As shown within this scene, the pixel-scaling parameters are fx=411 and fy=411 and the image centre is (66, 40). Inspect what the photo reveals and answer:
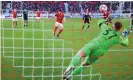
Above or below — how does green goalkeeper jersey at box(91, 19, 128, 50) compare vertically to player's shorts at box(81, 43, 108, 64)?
above

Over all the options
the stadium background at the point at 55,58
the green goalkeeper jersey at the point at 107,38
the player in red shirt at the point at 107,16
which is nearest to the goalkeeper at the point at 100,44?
the green goalkeeper jersey at the point at 107,38

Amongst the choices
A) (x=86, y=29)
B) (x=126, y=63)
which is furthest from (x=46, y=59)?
(x=86, y=29)

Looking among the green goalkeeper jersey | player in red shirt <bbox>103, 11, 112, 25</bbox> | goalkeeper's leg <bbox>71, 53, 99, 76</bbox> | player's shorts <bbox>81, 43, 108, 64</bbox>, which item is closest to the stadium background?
player in red shirt <bbox>103, 11, 112, 25</bbox>

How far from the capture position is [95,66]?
9.35m

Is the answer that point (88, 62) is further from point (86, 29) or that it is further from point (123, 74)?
point (86, 29)

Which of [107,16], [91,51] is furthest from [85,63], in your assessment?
[107,16]

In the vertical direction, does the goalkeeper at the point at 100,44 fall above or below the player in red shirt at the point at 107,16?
below

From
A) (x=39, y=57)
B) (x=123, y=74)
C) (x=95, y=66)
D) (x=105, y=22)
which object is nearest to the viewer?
(x=105, y=22)

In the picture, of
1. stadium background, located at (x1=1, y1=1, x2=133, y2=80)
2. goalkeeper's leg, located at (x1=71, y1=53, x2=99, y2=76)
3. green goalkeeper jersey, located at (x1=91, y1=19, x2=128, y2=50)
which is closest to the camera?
green goalkeeper jersey, located at (x1=91, y1=19, x2=128, y2=50)

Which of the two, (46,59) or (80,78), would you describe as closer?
(80,78)

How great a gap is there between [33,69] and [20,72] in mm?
431

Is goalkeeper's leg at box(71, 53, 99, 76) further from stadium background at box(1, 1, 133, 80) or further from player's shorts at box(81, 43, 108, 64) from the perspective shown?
stadium background at box(1, 1, 133, 80)

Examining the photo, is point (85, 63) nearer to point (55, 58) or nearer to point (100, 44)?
point (100, 44)

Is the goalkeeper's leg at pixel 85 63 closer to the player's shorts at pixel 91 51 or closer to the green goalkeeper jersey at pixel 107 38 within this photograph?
the player's shorts at pixel 91 51
